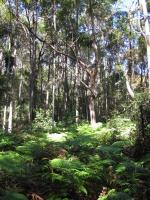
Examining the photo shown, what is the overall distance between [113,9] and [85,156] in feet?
54.9

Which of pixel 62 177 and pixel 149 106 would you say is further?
pixel 149 106

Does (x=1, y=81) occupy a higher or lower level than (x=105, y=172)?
higher

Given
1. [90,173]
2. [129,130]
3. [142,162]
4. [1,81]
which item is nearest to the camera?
[90,173]

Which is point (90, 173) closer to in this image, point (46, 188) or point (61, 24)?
point (46, 188)

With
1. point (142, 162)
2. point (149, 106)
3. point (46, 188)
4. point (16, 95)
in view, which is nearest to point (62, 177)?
point (46, 188)

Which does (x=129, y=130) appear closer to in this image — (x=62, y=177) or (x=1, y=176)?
(x=62, y=177)

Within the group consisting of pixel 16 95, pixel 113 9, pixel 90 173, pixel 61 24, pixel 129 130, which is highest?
pixel 113 9

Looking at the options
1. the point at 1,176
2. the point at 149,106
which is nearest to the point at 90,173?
the point at 1,176

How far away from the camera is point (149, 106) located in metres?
5.76

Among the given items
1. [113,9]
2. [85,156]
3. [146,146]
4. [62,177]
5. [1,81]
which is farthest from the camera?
[1,81]

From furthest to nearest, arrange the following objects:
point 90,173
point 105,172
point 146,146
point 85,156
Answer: point 146,146 → point 85,156 → point 105,172 → point 90,173

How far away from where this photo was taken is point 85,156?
14.3 feet

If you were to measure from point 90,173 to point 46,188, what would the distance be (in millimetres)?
786

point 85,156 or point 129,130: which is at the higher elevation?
point 129,130
